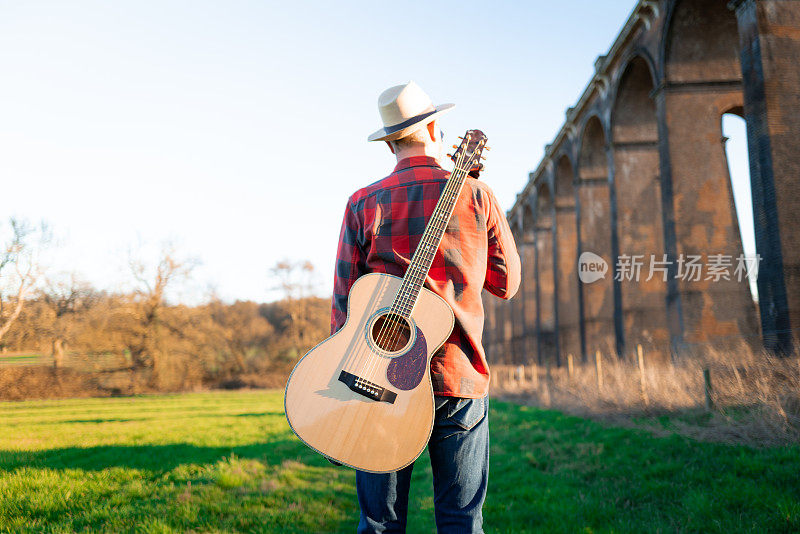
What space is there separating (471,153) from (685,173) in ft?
46.0

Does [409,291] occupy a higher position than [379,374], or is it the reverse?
[409,291]

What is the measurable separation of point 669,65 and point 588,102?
22.0ft

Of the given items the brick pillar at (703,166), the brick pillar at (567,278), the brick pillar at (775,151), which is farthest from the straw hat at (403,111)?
the brick pillar at (567,278)

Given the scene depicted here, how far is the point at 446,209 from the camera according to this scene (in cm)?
220

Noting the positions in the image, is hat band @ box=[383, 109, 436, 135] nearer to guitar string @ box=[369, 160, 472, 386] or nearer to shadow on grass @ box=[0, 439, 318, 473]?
guitar string @ box=[369, 160, 472, 386]

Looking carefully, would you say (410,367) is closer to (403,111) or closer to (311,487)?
(403,111)

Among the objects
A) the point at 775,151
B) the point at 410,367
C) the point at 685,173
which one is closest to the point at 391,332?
the point at 410,367

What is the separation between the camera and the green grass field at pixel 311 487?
411 cm

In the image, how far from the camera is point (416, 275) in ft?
7.00

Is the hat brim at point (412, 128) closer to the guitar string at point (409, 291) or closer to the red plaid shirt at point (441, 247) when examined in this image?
the red plaid shirt at point (441, 247)

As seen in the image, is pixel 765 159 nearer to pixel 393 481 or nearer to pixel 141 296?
pixel 393 481

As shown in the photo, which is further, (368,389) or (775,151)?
(775,151)

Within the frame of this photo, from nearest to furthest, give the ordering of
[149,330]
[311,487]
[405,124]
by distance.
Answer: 1. [405,124]
2. [311,487]
3. [149,330]

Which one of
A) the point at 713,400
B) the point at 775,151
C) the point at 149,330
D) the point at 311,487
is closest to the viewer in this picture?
the point at 311,487
